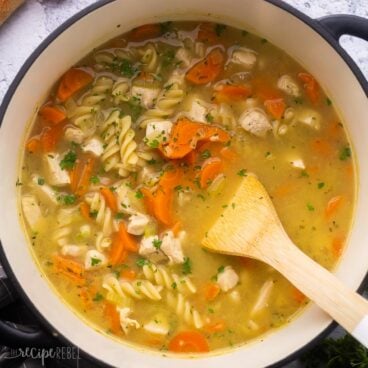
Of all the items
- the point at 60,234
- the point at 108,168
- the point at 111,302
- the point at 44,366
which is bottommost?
the point at 44,366

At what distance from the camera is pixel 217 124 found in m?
3.90

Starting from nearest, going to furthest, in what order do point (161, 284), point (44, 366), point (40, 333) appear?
1. point (40, 333)
2. point (161, 284)
3. point (44, 366)

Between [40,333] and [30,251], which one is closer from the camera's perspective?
[40,333]

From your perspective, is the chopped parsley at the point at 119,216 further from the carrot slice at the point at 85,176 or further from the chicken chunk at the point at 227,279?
the chicken chunk at the point at 227,279

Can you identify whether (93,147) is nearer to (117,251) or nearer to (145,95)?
(145,95)

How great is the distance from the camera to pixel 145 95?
391 cm

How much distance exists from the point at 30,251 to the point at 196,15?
4.84 feet

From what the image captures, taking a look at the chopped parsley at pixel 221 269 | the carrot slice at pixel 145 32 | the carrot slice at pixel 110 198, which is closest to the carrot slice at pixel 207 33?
the carrot slice at pixel 145 32

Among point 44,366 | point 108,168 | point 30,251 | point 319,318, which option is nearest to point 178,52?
point 108,168

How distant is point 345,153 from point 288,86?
45 centimetres

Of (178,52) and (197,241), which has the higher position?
(178,52)

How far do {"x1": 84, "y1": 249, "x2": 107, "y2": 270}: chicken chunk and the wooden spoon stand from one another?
514 mm

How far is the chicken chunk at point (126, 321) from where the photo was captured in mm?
3828

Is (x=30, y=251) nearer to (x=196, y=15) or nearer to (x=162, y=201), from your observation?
(x=162, y=201)
